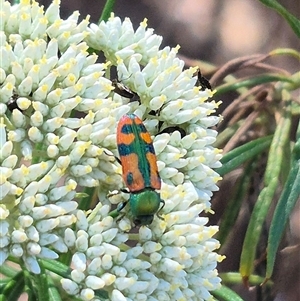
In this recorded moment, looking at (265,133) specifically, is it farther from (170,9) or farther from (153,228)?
(153,228)

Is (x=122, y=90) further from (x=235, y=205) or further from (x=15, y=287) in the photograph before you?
(x=235, y=205)

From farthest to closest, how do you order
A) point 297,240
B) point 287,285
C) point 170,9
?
point 170,9, point 297,240, point 287,285

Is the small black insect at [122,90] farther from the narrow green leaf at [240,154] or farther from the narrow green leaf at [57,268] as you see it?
the narrow green leaf at [240,154]

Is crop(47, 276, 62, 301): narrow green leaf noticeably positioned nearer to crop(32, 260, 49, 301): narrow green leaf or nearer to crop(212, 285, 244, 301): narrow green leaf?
crop(32, 260, 49, 301): narrow green leaf

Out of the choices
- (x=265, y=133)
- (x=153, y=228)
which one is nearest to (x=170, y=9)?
(x=265, y=133)

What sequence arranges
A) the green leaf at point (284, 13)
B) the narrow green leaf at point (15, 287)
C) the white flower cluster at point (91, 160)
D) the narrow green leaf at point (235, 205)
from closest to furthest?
1. the white flower cluster at point (91, 160)
2. the narrow green leaf at point (15, 287)
3. the green leaf at point (284, 13)
4. the narrow green leaf at point (235, 205)

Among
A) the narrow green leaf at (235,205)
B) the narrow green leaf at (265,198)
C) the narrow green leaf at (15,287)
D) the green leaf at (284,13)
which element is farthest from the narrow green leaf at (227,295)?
the green leaf at (284,13)
